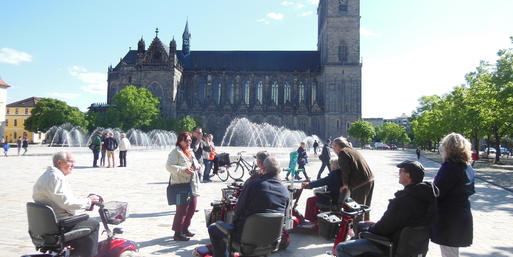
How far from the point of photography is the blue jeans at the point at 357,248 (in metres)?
3.65

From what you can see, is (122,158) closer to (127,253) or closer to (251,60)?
(127,253)

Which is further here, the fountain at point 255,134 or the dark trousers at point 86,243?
the fountain at point 255,134

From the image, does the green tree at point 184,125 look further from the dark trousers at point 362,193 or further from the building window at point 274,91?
the dark trousers at point 362,193

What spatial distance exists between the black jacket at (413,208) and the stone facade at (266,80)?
183ft

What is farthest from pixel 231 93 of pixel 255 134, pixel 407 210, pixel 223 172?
pixel 407 210

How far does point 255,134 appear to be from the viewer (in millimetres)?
59250

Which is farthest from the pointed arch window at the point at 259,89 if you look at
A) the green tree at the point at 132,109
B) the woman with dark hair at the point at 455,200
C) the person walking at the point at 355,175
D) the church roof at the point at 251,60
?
the woman with dark hair at the point at 455,200

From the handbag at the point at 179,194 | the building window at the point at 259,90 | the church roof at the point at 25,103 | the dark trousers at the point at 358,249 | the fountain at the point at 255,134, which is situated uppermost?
the building window at the point at 259,90

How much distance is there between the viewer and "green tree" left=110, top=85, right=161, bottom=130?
168 feet

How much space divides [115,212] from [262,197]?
195cm

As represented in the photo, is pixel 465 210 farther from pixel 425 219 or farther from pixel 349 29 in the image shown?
pixel 349 29

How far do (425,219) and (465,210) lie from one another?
22.4 inches

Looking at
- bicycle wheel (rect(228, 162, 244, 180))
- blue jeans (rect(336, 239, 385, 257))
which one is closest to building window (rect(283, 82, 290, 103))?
bicycle wheel (rect(228, 162, 244, 180))

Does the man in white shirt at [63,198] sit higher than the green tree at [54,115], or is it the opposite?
the green tree at [54,115]
